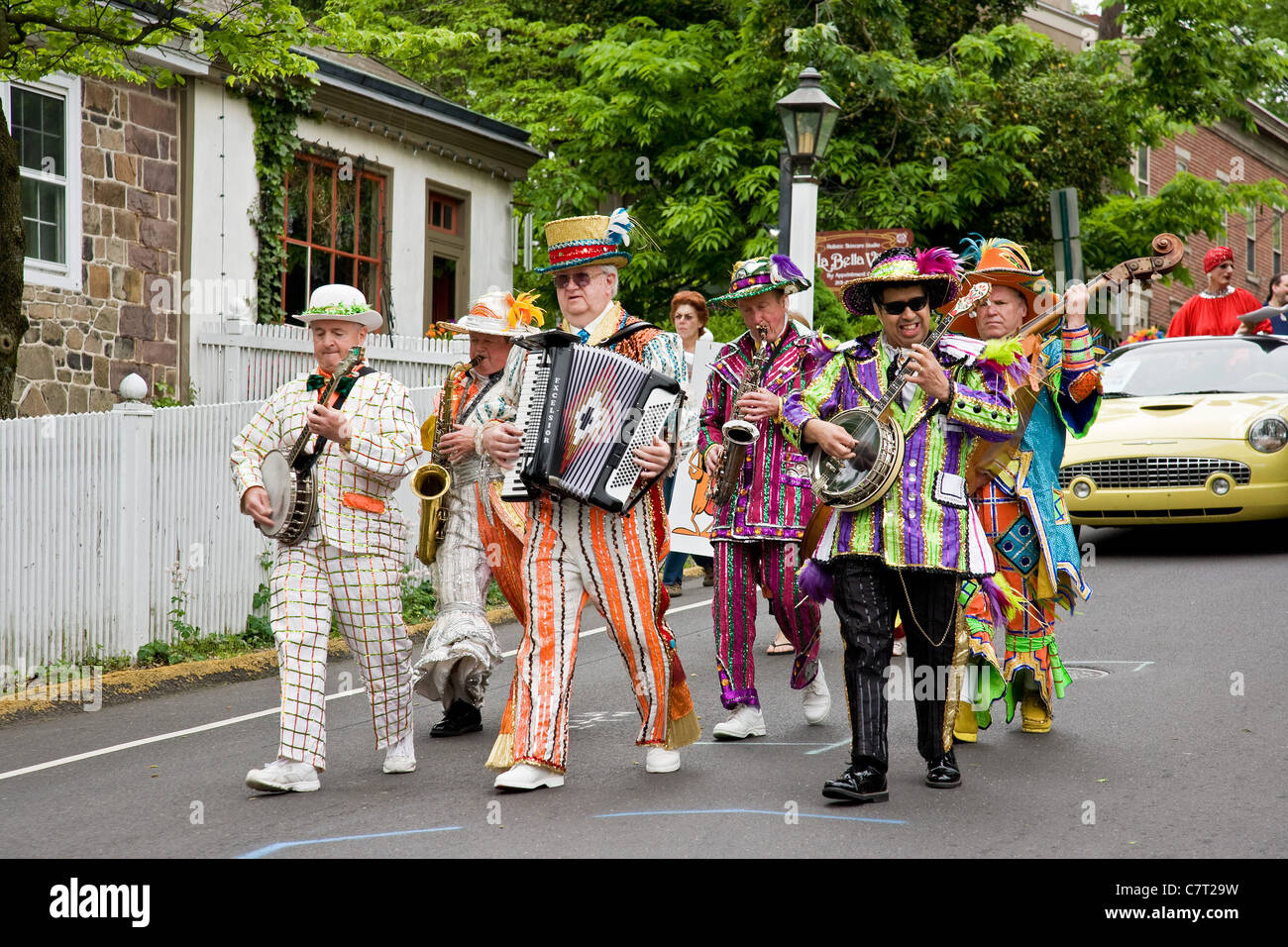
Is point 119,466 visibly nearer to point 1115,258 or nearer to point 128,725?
point 128,725

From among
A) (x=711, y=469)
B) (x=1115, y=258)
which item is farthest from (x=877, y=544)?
(x=1115, y=258)

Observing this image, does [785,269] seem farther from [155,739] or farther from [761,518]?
[155,739]

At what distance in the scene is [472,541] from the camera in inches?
293

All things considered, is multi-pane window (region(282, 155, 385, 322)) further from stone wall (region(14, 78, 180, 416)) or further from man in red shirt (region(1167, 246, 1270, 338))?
man in red shirt (region(1167, 246, 1270, 338))

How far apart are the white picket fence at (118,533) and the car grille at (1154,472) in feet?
20.8

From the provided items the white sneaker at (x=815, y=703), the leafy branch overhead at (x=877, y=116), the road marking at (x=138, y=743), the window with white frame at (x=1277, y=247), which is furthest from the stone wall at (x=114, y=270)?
the window with white frame at (x=1277, y=247)

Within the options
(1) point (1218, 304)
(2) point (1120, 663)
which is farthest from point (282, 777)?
(1) point (1218, 304)

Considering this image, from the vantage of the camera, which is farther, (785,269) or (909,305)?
(785,269)

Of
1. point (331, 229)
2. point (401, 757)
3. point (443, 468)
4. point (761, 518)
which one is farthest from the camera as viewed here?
point (331, 229)

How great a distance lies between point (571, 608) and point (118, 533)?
14.7 ft

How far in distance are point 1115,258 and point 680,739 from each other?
20.8 m

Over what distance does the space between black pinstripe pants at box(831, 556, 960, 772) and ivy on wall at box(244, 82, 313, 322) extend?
11553 millimetres

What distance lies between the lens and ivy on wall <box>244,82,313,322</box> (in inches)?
635

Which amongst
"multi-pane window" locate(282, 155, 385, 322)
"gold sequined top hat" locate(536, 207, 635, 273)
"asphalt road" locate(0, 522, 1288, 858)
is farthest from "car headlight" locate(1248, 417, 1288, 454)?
"multi-pane window" locate(282, 155, 385, 322)
